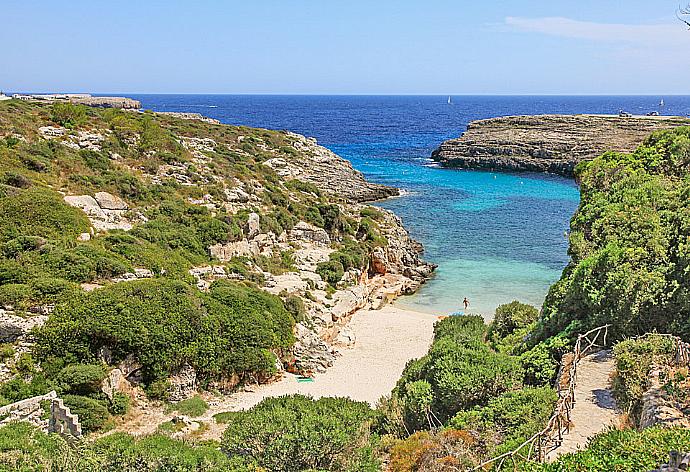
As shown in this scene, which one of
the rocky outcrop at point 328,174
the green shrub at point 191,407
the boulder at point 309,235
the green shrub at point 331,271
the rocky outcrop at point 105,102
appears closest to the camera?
the green shrub at point 191,407

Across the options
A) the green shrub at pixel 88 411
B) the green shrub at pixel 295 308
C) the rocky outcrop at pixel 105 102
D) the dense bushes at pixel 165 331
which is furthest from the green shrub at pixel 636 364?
the rocky outcrop at pixel 105 102

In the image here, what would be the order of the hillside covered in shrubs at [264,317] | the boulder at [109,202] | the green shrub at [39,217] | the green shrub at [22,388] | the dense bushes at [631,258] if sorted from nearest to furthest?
the hillside covered in shrubs at [264,317], the dense bushes at [631,258], the green shrub at [22,388], the green shrub at [39,217], the boulder at [109,202]

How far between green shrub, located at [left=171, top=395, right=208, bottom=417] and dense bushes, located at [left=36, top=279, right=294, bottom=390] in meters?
1.16

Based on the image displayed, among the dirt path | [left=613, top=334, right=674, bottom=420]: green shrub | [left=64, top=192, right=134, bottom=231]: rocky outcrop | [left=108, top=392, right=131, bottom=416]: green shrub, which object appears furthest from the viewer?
[left=64, top=192, right=134, bottom=231]: rocky outcrop

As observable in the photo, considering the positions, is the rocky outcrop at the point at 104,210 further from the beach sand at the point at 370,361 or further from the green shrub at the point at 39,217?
the beach sand at the point at 370,361

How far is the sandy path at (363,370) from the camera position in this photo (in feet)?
61.5

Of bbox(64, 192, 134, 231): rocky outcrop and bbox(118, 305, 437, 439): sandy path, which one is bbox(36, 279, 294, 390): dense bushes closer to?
bbox(118, 305, 437, 439): sandy path

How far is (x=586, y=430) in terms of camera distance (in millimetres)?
10445

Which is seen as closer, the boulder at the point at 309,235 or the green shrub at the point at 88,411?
the green shrub at the point at 88,411

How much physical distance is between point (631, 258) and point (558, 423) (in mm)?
6598

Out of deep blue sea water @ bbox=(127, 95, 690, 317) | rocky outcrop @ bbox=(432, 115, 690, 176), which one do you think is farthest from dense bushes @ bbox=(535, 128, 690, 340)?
rocky outcrop @ bbox=(432, 115, 690, 176)

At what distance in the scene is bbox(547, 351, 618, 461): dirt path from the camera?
10.1 m

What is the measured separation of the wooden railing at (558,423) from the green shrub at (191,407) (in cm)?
1125

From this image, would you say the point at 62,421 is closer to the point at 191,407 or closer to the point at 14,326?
the point at 191,407
